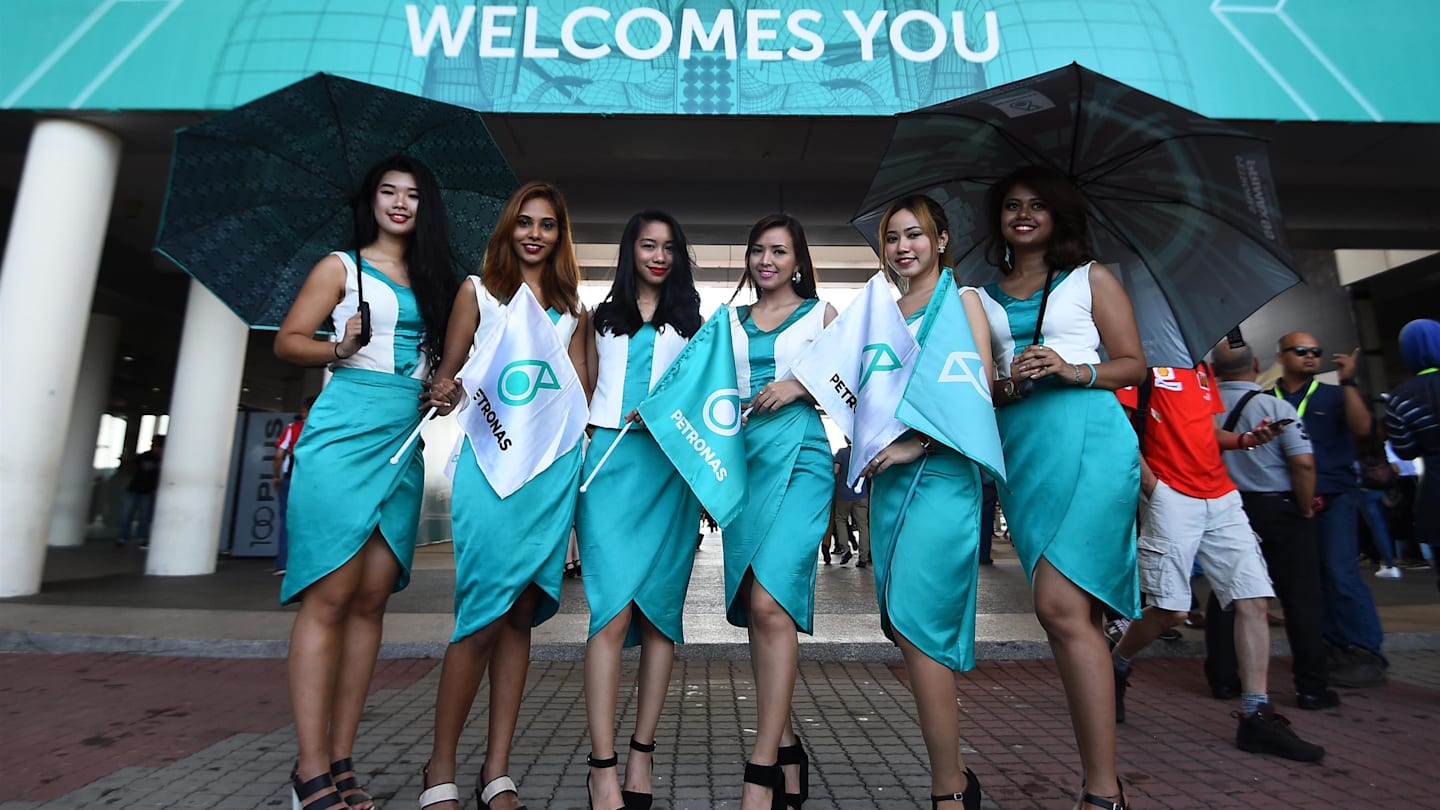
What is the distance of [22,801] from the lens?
2.63 metres

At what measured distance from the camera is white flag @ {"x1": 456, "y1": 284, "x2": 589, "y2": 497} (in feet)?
8.27

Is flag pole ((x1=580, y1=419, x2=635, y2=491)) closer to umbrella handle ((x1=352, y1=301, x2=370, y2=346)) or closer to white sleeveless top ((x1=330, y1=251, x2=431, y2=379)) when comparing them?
white sleeveless top ((x1=330, y1=251, x2=431, y2=379))

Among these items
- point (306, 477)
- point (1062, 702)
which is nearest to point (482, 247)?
point (306, 477)

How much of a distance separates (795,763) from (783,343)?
1415 millimetres

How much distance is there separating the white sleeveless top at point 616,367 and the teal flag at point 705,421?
5.5 inches

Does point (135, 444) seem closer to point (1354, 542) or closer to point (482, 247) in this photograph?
point (482, 247)

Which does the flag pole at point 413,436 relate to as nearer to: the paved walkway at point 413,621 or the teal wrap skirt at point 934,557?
the teal wrap skirt at point 934,557

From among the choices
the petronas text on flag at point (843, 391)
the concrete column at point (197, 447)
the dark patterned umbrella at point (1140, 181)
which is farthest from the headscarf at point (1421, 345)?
the concrete column at point (197, 447)

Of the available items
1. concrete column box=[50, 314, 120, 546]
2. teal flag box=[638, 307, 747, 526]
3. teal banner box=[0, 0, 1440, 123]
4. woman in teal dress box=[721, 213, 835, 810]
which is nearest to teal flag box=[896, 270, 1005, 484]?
woman in teal dress box=[721, 213, 835, 810]

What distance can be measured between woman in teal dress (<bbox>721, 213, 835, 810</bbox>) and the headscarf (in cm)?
352

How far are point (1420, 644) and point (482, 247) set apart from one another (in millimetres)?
6504

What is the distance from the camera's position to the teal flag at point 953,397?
234 centimetres

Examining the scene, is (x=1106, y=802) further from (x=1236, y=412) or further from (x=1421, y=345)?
(x=1421, y=345)

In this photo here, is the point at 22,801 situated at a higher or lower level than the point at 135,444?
lower
